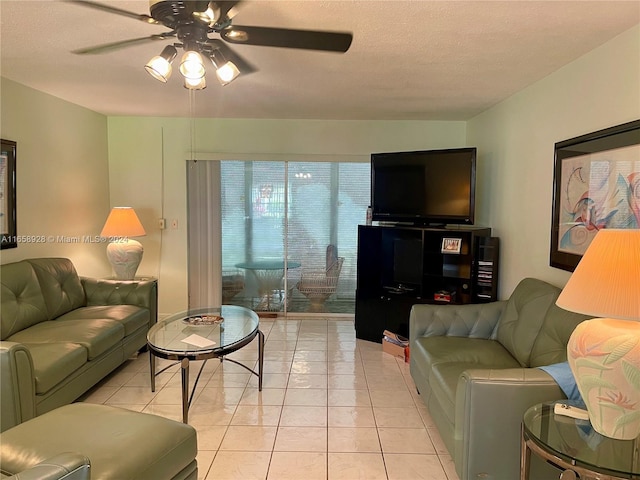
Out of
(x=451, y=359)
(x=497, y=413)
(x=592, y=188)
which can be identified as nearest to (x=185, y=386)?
(x=451, y=359)

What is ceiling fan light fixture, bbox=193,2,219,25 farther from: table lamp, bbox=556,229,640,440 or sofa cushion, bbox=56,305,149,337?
sofa cushion, bbox=56,305,149,337

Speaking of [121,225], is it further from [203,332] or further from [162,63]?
[162,63]

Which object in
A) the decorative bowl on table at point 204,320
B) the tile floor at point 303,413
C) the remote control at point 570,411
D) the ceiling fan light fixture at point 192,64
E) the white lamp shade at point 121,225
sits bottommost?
the tile floor at point 303,413

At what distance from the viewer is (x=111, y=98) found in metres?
3.97

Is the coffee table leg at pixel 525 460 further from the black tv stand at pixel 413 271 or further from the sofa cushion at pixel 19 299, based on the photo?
the sofa cushion at pixel 19 299

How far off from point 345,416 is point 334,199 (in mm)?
2830

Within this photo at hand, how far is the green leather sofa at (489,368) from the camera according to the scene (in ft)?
6.46

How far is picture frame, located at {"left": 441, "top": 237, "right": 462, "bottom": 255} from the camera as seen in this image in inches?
155

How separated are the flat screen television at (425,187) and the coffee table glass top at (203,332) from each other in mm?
1844

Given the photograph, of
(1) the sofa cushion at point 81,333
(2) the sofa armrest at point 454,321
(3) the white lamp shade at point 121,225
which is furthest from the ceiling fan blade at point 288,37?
(3) the white lamp shade at point 121,225

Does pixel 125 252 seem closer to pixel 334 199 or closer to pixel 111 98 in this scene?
pixel 111 98

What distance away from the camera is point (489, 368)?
260 centimetres

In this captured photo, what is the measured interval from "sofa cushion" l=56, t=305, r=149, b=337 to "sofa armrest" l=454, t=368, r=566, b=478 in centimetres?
264

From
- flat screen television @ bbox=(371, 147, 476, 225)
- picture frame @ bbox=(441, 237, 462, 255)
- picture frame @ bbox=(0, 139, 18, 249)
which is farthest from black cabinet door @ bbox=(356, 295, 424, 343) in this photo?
picture frame @ bbox=(0, 139, 18, 249)
